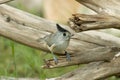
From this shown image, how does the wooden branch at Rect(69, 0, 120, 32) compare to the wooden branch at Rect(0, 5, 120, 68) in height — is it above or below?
above

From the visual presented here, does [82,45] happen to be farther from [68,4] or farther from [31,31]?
[68,4]

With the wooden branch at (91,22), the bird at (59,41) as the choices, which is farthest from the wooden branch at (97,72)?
the wooden branch at (91,22)

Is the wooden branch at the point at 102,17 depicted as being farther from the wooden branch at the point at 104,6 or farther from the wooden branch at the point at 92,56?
the wooden branch at the point at 92,56

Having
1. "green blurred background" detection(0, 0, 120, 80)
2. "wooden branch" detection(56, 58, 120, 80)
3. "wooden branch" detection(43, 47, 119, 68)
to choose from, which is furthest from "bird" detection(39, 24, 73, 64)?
"green blurred background" detection(0, 0, 120, 80)

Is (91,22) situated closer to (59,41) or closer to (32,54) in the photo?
(59,41)

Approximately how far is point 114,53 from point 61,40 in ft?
1.37

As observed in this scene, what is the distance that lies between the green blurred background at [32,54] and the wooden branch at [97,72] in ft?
1.62

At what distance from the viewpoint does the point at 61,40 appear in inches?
137

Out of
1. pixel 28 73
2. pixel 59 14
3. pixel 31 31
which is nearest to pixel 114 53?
pixel 31 31

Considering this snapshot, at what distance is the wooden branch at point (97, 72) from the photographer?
364 cm

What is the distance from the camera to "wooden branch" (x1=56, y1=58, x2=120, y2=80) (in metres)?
3.64

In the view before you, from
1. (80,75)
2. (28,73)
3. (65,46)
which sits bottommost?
(28,73)

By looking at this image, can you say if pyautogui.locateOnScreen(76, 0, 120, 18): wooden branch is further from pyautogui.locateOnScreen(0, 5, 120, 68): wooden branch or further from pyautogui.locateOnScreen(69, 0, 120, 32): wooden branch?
pyautogui.locateOnScreen(0, 5, 120, 68): wooden branch

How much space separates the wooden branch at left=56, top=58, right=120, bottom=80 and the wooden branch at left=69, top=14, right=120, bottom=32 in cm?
33
